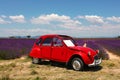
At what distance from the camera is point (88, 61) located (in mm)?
13898

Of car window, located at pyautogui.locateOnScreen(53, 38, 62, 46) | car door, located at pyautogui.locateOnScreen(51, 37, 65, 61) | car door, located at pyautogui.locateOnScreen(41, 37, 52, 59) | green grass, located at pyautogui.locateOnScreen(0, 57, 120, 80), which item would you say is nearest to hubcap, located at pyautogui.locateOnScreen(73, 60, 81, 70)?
green grass, located at pyautogui.locateOnScreen(0, 57, 120, 80)

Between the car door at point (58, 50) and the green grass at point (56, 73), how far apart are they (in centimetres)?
54

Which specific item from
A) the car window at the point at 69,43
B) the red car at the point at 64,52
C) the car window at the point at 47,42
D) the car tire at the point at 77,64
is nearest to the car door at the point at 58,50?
the red car at the point at 64,52

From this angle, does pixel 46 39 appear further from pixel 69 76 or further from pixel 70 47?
pixel 69 76

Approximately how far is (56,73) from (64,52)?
1.67 meters

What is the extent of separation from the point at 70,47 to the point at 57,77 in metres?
2.71

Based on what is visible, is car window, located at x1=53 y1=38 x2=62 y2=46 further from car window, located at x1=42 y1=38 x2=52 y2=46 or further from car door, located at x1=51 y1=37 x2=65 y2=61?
car window, located at x1=42 y1=38 x2=52 y2=46

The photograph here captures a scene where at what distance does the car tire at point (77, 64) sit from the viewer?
45.8 ft

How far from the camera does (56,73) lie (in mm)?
13422

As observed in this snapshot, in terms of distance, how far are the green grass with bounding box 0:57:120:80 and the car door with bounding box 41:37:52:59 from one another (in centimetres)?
57

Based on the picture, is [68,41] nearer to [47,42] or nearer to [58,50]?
[58,50]

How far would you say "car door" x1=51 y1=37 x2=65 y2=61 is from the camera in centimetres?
1492

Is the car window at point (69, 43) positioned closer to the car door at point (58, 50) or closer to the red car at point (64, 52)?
the red car at point (64, 52)

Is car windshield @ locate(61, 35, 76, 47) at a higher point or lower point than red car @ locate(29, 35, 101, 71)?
higher
